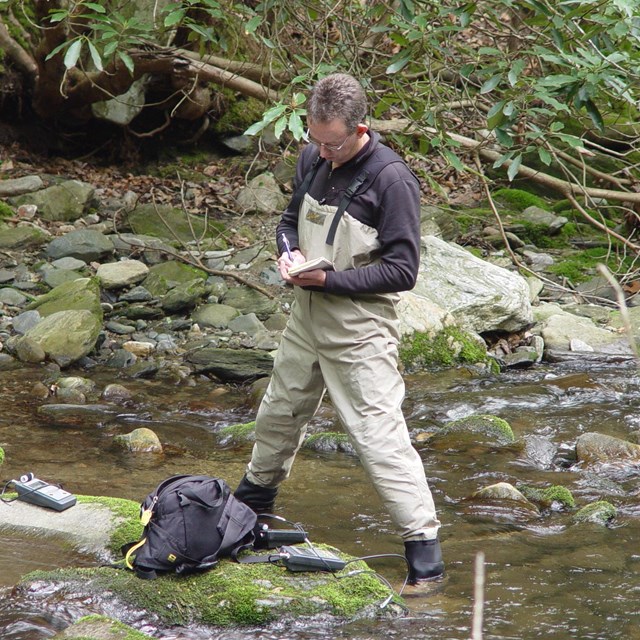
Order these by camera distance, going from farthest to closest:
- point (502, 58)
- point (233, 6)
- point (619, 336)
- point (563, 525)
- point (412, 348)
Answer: point (619, 336)
point (412, 348)
point (233, 6)
point (502, 58)
point (563, 525)

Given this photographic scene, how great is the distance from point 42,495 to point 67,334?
405 centimetres

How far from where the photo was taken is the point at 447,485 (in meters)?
5.50

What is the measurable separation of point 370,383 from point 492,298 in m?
5.27

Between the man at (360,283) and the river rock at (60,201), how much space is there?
25.1 feet

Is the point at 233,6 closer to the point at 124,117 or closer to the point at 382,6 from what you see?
the point at 382,6

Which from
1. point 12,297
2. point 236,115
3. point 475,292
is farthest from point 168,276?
point 236,115

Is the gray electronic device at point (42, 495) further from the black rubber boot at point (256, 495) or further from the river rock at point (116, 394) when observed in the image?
the river rock at point (116, 394)

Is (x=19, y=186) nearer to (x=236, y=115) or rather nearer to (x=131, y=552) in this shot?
(x=236, y=115)

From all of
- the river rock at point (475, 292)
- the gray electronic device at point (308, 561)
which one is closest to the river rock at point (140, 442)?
the gray electronic device at point (308, 561)

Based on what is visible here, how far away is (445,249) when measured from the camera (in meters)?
9.42

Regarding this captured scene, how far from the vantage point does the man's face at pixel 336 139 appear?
359cm

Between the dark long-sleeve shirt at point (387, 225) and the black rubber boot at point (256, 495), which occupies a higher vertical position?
the dark long-sleeve shirt at point (387, 225)

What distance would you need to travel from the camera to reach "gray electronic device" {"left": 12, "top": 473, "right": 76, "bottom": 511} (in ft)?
13.5

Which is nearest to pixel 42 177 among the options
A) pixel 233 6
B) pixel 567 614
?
pixel 233 6
